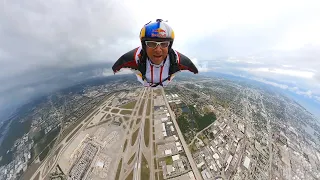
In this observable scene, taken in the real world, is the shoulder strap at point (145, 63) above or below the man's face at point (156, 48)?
below

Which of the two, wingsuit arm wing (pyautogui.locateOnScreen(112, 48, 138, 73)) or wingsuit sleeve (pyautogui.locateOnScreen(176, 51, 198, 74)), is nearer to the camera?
wingsuit arm wing (pyautogui.locateOnScreen(112, 48, 138, 73))

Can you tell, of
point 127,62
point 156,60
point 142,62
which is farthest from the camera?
point 127,62

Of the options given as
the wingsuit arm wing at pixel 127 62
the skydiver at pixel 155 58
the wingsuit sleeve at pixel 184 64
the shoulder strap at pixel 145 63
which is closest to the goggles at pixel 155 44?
the skydiver at pixel 155 58

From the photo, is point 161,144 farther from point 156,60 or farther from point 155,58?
point 155,58

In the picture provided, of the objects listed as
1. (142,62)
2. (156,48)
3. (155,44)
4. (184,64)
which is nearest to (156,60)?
(156,48)

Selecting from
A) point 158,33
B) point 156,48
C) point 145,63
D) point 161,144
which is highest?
point 158,33

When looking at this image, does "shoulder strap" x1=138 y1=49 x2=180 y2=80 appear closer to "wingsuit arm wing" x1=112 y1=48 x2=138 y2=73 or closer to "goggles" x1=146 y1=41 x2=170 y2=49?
"wingsuit arm wing" x1=112 y1=48 x2=138 y2=73

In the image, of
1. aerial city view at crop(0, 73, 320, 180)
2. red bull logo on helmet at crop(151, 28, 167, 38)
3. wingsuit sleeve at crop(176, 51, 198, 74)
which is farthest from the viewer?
aerial city view at crop(0, 73, 320, 180)

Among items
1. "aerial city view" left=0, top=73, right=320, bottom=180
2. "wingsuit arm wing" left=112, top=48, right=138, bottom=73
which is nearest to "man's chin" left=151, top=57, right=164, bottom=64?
"wingsuit arm wing" left=112, top=48, right=138, bottom=73

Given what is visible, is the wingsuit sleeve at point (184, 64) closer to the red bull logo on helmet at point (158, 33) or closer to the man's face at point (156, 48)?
the man's face at point (156, 48)
